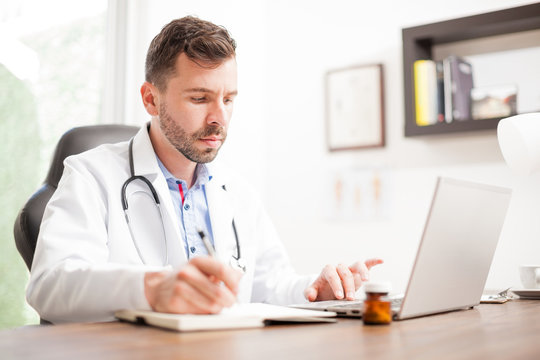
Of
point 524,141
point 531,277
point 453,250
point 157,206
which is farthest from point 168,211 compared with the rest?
point 531,277

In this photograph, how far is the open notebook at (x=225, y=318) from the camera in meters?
0.87

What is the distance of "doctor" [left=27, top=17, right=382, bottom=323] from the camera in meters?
1.17

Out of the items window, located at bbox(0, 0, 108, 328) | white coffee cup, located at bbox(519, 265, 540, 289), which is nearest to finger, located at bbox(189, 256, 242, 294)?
white coffee cup, located at bbox(519, 265, 540, 289)

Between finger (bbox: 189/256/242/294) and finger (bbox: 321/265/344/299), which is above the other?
finger (bbox: 189/256/242/294)

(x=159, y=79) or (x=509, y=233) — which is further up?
(x=159, y=79)

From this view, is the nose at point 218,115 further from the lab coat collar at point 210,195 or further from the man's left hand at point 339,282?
the man's left hand at point 339,282

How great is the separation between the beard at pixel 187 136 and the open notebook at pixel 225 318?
0.73 m

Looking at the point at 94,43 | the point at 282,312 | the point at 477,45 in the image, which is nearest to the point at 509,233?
the point at 477,45

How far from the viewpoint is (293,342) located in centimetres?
79

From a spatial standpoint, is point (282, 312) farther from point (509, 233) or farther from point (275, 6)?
point (275, 6)

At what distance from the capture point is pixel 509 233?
8.32 ft

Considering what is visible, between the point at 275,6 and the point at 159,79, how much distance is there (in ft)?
5.87

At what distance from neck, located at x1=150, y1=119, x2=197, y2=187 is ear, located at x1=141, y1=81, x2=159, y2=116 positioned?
4cm

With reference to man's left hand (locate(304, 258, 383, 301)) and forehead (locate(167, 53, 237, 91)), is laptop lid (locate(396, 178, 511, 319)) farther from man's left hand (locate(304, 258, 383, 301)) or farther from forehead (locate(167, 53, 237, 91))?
forehead (locate(167, 53, 237, 91))
